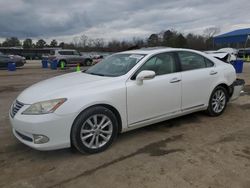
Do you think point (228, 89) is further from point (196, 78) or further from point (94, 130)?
point (94, 130)

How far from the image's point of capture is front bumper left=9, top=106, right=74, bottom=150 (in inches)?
132

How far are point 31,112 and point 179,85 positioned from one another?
257cm

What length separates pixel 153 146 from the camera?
13.1ft

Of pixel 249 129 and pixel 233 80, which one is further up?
pixel 233 80

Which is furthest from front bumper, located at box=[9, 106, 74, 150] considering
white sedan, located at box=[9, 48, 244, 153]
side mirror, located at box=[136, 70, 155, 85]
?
side mirror, located at box=[136, 70, 155, 85]

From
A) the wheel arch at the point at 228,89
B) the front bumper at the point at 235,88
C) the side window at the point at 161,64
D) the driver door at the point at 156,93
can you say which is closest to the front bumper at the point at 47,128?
the driver door at the point at 156,93

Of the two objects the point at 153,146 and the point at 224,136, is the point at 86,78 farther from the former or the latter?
the point at 224,136

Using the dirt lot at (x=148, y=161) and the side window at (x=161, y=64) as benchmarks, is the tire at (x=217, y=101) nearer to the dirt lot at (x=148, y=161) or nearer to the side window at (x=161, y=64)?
the dirt lot at (x=148, y=161)

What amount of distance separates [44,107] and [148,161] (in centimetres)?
161

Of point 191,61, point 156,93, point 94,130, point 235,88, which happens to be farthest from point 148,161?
point 235,88

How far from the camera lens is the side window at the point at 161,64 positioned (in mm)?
4399

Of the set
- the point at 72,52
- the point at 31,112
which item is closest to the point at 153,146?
the point at 31,112

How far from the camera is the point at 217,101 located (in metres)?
5.41

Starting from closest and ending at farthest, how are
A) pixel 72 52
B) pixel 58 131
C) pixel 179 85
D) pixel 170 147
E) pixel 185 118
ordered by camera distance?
1. pixel 58 131
2. pixel 170 147
3. pixel 179 85
4. pixel 185 118
5. pixel 72 52
